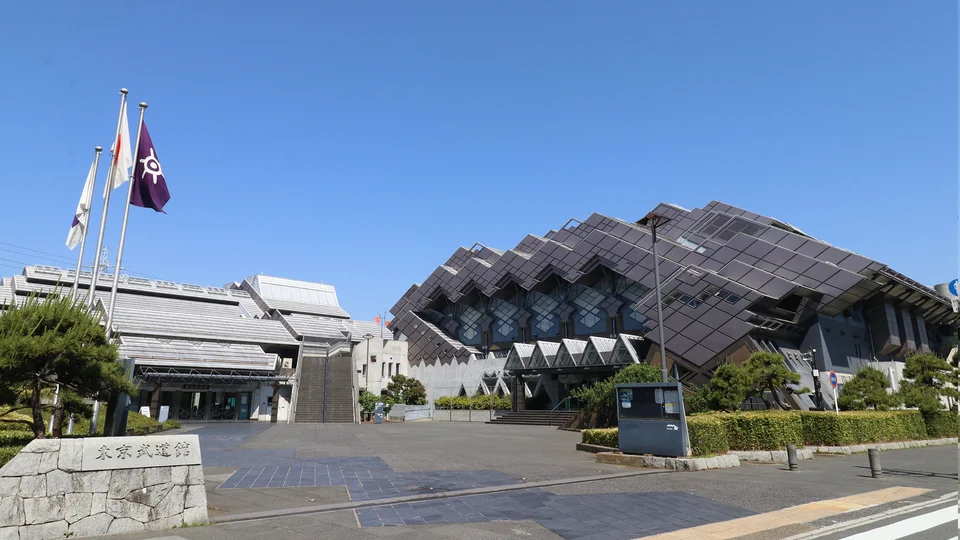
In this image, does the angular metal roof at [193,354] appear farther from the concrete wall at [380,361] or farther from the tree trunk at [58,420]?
the tree trunk at [58,420]

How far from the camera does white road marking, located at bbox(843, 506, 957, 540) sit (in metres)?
7.71

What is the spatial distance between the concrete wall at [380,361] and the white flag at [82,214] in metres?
40.5

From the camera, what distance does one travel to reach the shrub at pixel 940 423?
25.9m

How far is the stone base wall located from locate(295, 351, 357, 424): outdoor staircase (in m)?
36.6

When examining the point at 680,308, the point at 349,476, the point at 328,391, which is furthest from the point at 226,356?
the point at 349,476

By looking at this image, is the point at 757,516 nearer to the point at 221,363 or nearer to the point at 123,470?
the point at 123,470

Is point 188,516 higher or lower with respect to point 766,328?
lower

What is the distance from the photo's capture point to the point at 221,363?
1759 inches

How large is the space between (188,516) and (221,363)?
40.6 metres

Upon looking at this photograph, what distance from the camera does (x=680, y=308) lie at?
41.3 m

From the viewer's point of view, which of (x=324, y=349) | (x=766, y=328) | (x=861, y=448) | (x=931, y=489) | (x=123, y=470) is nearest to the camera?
(x=123, y=470)

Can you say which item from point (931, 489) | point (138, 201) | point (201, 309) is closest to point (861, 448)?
point (931, 489)

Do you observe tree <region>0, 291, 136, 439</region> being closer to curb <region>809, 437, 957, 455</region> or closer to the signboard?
the signboard

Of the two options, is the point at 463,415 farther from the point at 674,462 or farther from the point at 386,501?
the point at 386,501
